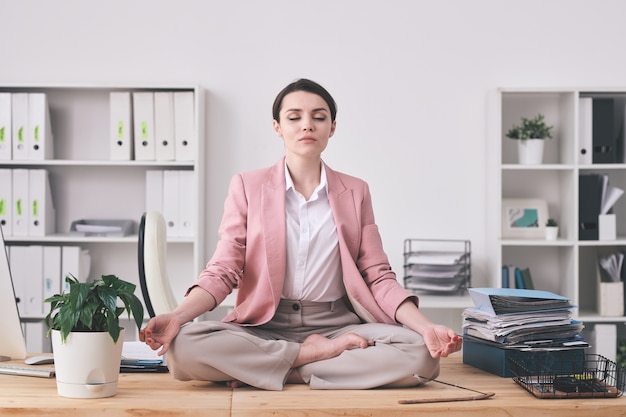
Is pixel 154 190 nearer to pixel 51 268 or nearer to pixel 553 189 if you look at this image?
pixel 51 268

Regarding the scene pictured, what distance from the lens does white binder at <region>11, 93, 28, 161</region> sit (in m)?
3.95

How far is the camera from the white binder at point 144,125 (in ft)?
13.0

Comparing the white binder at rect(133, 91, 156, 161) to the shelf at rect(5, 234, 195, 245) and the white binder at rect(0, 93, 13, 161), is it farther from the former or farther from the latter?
the white binder at rect(0, 93, 13, 161)

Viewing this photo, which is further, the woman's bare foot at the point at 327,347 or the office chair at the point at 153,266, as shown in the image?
the office chair at the point at 153,266

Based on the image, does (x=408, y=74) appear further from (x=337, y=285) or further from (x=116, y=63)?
(x=337, y=285)

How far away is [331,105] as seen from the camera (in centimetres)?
252

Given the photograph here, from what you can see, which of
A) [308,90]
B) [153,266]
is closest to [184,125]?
[153,266]

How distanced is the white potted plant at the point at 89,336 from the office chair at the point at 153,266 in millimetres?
833

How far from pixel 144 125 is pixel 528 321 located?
89.7 inches

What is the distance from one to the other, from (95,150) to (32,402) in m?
2.39

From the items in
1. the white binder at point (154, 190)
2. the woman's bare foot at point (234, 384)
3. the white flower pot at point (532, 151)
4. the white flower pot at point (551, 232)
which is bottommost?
the woman's bare foot at point (234, 384)

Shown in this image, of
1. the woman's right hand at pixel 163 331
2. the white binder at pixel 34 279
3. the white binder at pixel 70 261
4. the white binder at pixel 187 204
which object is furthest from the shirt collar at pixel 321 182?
the white binder at pixel 34 279

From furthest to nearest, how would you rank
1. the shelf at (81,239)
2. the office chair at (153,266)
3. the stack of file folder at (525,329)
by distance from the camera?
1. the shelf at (81,239)
2. the office chair at (153,266)
3. the stack of file folder at (525,329)

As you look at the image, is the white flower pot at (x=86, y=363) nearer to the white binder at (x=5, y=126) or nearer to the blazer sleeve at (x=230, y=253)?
the blazer sleeve at (x=230, y=253)
